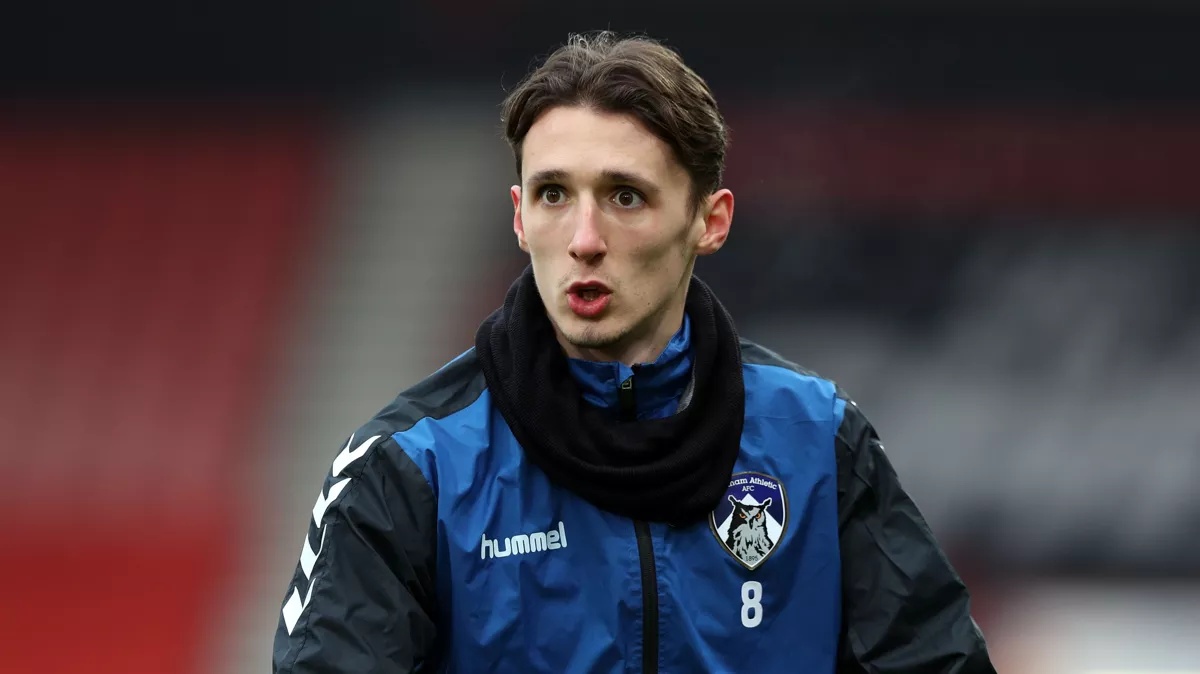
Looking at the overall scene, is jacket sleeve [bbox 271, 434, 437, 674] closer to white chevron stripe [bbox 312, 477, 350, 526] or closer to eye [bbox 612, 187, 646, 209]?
white chevron stripe [bbox 312, 477, 350, 526]

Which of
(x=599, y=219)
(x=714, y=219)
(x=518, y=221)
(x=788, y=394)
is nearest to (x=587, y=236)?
(x=599, y=219)

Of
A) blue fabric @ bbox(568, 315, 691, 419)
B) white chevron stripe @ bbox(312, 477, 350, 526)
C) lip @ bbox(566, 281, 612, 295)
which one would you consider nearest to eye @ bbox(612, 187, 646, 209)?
lip @ bbox(566, 281, 612, 295)

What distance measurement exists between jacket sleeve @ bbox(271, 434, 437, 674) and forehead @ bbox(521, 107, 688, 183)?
1.42 ft

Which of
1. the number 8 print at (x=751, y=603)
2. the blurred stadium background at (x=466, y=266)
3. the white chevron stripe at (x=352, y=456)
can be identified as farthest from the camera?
the blurred stadium background at (x=466, y=266)

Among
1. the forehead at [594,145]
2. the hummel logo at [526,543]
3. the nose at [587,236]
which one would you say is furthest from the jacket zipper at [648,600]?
the forehead at [594,145]

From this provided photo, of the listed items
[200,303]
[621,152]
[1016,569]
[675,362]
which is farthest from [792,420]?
[200,303]

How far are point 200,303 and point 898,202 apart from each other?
158 inches

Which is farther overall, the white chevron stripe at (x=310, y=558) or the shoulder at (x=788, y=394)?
the shoulder at (x=788, y=394)

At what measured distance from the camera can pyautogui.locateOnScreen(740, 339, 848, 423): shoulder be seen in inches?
84.4

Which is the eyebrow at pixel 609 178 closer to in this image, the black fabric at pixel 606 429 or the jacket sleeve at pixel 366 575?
the black fabric at pixel 606 429

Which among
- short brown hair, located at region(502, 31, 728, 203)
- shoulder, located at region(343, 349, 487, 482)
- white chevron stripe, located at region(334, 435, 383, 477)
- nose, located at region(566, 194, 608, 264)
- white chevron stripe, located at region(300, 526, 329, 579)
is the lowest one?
white chevron stripe, located at region(300, 526, 329, 579)

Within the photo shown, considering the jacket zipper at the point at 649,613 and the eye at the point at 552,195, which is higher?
the eye at the point at 552,195

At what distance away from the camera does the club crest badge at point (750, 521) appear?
2.06 m

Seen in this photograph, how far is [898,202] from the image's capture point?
851 centimetres
